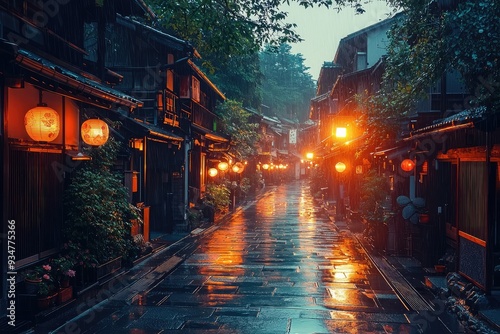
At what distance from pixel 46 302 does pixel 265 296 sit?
497 centimetres

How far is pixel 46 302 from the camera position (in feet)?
32.3

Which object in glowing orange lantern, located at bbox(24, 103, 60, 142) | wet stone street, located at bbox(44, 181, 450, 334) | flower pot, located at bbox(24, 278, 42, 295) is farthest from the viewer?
wet stone street, located at bbox(44, 181, 450, 334)

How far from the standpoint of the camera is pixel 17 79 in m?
8.55

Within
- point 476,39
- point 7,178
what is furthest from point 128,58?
point 476,39

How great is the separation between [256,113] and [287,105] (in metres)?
45.5

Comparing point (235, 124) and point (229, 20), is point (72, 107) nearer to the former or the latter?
point (229, 20)

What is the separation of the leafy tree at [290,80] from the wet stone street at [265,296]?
77.4 meters

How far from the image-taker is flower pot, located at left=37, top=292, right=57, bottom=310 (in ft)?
31.7

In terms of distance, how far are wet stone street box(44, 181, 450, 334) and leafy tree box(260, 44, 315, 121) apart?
77.4 metres

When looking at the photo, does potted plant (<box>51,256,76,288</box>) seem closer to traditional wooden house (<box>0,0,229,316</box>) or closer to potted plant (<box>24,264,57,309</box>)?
potted plant (<box>24,264,57,309</box>)

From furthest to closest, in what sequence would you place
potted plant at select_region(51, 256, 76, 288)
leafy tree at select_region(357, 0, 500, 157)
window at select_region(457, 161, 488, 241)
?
window at select_region(457, 161, 488, 241)
potted plant at select_region(51, 256, 76, 288)
leafy tree at select_region(357, 0, 500, 157)

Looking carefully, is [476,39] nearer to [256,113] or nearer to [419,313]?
[419,313]

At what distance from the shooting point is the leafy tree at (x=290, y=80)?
96.9 m

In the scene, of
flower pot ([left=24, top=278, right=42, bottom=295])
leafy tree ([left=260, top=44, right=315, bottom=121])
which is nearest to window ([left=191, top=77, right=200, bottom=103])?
flower pot ([left=24, top=278, right=42, bottom=295])
